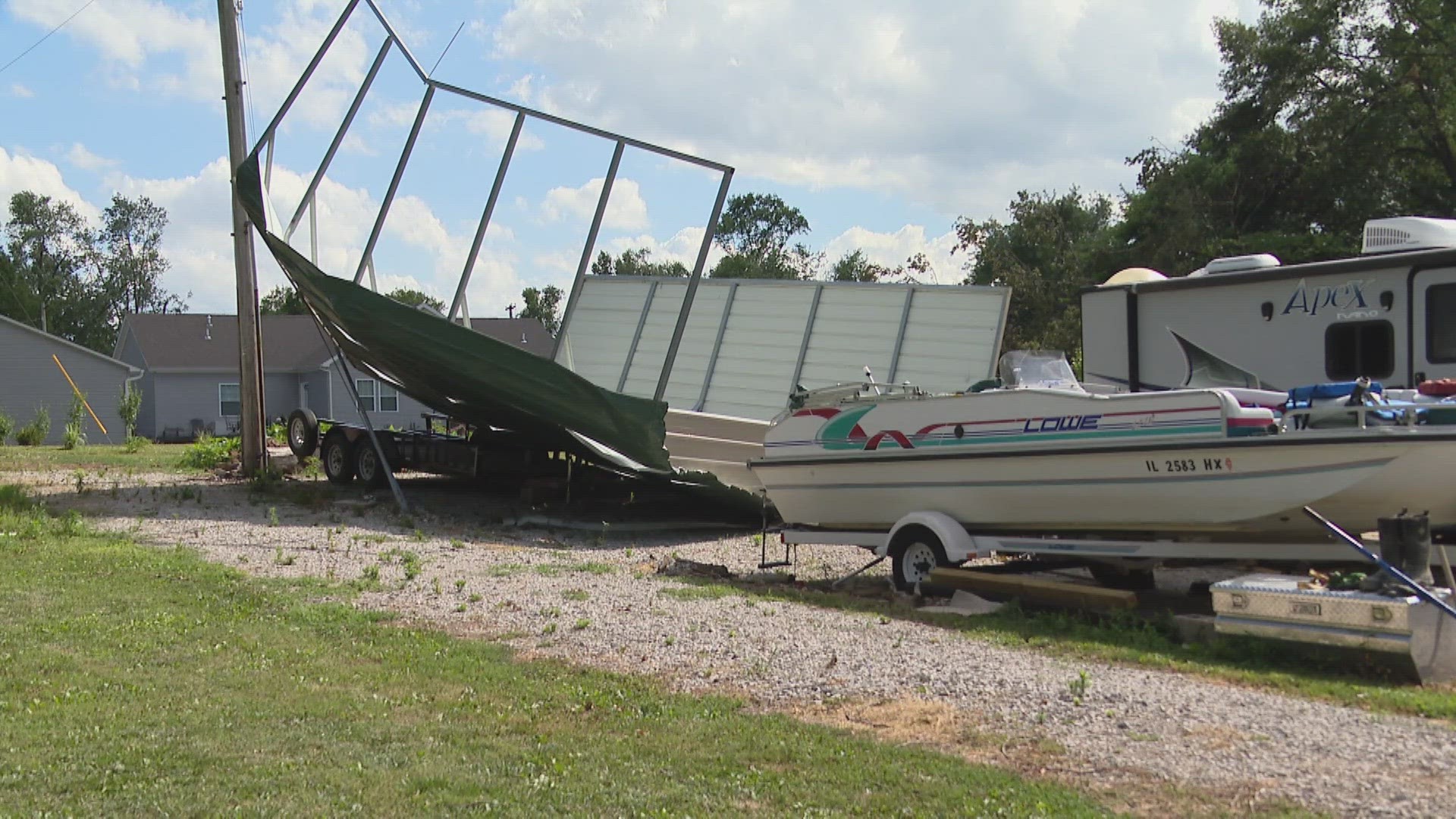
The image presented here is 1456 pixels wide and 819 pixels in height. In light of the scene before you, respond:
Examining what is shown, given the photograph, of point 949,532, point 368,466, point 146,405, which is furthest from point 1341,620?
point 146,405

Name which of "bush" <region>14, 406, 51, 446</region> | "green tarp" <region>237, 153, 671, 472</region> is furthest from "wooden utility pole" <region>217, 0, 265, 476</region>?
"bush" <region>14, 406, 51, 446</region>

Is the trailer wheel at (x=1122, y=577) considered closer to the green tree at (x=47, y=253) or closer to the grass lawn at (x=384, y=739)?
the grass lawn at (x=384, y=739)

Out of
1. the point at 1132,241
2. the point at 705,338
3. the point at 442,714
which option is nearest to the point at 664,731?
the point at 442,714

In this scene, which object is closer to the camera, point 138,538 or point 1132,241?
point 138,538

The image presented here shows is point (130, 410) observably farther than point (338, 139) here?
Yes

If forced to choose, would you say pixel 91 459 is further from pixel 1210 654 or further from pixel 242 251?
pixel 1210 654

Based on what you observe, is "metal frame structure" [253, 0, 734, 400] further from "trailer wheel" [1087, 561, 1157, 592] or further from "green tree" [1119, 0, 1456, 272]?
"green tree" [1119, 0, 1456, 272]

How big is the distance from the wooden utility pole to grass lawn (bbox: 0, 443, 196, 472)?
9.86 ft

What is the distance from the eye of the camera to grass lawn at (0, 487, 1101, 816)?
4828 millimetres

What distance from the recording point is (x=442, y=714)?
6082mm

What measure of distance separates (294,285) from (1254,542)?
12.0 m

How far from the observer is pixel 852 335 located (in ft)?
56.6

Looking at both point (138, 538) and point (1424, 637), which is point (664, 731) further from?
point (138, 538)

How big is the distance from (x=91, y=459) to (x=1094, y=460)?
20873 mm
